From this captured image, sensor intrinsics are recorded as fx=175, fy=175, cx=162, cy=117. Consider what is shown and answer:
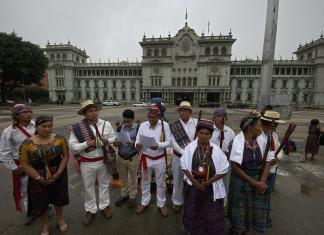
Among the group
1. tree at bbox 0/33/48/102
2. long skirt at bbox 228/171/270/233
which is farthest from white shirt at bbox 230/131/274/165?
tree at bbox 0/33/48/102

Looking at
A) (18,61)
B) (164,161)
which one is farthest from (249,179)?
(18,61)

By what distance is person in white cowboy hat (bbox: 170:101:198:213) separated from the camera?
306cm

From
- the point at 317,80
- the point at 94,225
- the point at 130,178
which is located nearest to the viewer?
the point at 94,225

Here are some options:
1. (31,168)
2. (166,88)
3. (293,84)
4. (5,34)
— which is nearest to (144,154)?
(31,168)

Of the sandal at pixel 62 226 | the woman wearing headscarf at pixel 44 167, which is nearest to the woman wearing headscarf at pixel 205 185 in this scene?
the woman wearing headscarf at pixel 44 167

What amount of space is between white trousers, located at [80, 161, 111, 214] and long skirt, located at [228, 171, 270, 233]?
2.05 metres

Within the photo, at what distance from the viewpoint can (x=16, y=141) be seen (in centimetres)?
278

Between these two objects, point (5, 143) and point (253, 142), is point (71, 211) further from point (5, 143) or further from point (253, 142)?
point (253, 142)

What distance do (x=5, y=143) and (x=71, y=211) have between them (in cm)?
163

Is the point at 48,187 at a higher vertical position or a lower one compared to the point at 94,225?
higher

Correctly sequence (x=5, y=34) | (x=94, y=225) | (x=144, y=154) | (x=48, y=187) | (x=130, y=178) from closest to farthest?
(x=48, y=187) < (x=94, y=225) < (x=144, y=154) < (x=130, y=178) < (x=5, y=34)

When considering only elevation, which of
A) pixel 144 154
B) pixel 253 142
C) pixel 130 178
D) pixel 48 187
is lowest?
pixel 130 178

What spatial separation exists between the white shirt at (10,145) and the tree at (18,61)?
3439 cm

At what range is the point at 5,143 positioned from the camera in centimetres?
271
